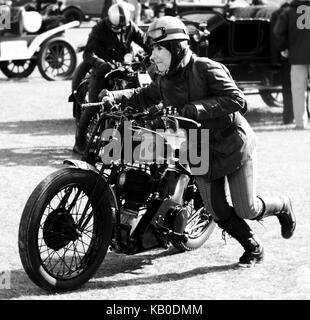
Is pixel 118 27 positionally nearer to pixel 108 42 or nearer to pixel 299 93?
pixel 108 42

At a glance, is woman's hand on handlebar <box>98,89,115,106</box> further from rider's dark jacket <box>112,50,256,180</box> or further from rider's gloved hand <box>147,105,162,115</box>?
rider's gloved hand <box>147,105,162,115</box>

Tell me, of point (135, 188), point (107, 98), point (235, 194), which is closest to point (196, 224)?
point (235, 194)

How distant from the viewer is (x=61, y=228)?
5246 mm

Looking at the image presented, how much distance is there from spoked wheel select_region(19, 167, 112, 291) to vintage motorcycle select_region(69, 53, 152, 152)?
3.65 m

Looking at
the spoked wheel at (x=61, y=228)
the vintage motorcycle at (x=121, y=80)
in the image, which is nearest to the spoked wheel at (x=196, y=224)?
the spoked wheel at (x=61, y=228)

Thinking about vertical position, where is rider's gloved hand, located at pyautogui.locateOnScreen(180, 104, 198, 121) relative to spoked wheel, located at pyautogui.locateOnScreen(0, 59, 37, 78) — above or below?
above

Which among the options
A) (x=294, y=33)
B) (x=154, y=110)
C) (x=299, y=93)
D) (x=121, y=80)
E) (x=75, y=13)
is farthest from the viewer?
(x=75, y=13)

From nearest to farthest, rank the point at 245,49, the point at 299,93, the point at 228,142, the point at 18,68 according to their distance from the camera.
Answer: the point at 228,142 < the point at 299,93 < the point at 245,49 < the point at 18,68

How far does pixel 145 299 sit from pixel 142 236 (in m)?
0.44

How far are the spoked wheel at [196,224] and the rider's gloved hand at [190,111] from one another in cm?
87

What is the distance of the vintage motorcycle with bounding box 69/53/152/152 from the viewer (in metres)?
9.21

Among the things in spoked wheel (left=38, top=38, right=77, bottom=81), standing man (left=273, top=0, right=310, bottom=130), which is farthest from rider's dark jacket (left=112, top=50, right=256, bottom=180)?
spoked wheel (left=38, top=38, right=77, bottom=81)

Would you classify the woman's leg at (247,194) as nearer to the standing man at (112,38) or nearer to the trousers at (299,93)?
the standing man at (112,38)

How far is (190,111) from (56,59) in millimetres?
12978
